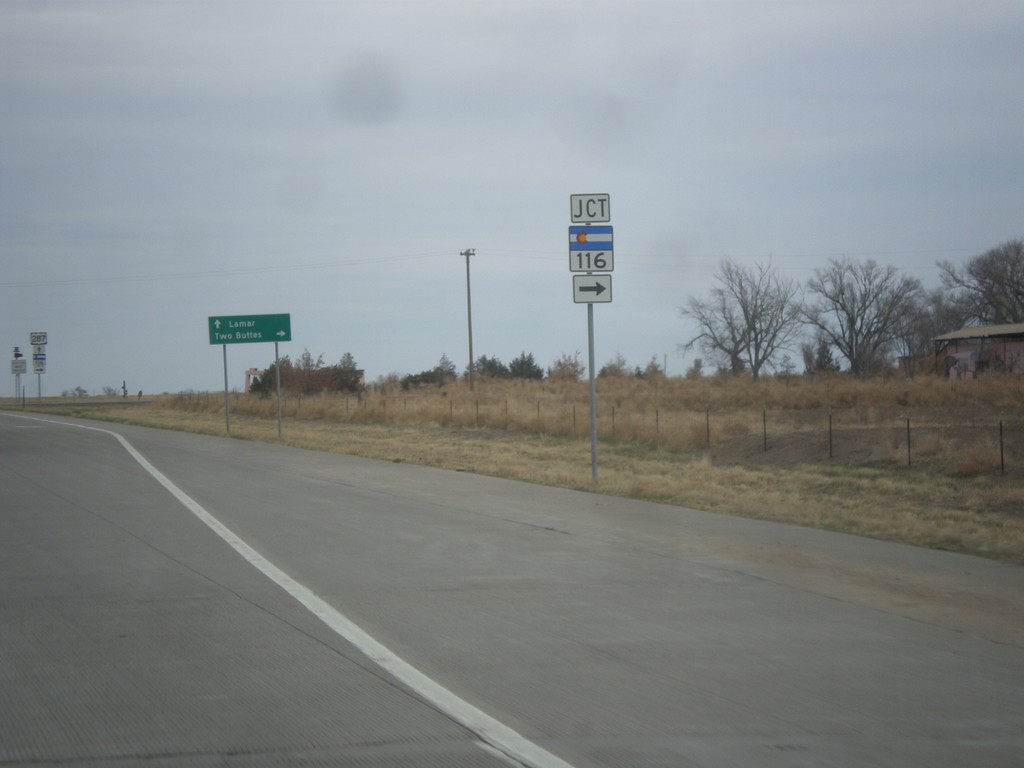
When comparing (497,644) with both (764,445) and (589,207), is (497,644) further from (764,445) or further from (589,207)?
(764,445)

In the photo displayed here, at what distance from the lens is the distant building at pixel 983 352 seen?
50750 mm

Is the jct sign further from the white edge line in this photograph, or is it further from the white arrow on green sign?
the white arrow on green sign

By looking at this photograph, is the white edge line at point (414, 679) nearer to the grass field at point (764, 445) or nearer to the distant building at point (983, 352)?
the grass field at point (764, 445)

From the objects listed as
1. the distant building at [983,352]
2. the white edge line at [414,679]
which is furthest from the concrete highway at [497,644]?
the distant building at [983,352]

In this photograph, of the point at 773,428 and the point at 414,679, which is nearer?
the point at 414,679

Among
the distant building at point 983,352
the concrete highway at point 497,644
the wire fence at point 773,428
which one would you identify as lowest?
the concrete highway at point 497,644

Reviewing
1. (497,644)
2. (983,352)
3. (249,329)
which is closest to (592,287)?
(497,644)

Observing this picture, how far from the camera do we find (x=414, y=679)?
6348 mm

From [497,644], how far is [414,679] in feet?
3.34

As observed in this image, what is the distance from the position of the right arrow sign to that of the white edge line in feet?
27.9

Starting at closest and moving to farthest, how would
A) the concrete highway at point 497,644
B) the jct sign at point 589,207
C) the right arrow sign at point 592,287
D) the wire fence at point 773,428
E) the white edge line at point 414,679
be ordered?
the white edge line at point 414,679
the concrete highway at point 497,644
the right arrow sign at point 592,287
the jct sign at point 589,207
the wire fence at point 773,428

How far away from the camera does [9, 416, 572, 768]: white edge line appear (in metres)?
5.11

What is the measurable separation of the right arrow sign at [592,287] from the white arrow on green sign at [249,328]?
65.3 feet

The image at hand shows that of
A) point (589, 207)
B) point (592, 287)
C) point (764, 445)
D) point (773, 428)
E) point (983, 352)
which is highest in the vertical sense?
point (589, 207)
